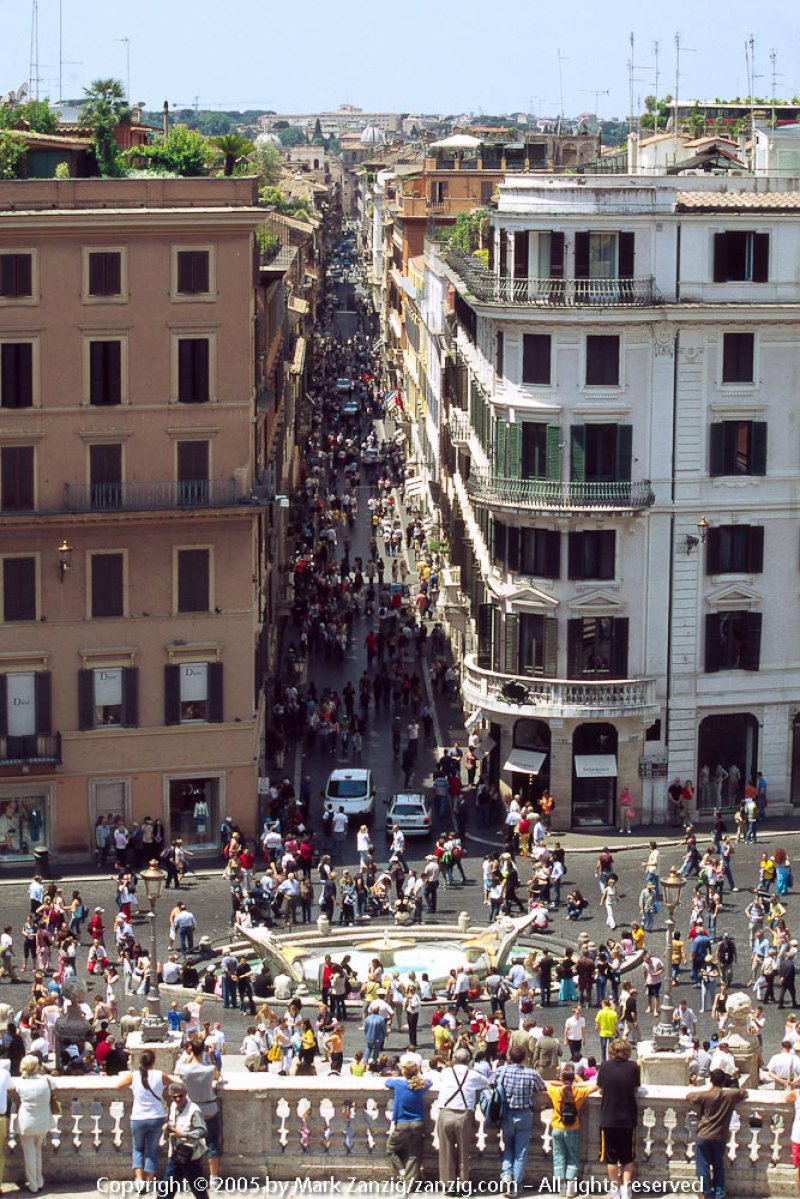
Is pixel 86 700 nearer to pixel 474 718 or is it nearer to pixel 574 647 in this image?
pixel 474 718

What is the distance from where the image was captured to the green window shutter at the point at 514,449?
68375 millimetres

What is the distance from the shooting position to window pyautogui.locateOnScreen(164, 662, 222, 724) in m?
65.8

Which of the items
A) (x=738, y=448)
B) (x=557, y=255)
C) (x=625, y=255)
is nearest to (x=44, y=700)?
(x=557, y=255)

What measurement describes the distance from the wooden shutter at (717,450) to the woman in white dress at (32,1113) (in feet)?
128

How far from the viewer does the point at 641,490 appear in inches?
2675

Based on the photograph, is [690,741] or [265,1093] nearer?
[265,1093]

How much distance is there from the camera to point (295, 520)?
373ft

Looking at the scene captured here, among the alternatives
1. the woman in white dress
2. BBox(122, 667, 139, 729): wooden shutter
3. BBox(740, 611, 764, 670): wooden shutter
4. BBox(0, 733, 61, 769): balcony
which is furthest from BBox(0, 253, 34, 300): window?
the woman in white dress

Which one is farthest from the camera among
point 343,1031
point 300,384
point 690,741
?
point 300,384

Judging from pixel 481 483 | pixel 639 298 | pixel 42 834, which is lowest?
pixel 42 834

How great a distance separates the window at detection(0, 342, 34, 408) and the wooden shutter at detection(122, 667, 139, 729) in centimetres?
730

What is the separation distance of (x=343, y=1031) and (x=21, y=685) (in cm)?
1908

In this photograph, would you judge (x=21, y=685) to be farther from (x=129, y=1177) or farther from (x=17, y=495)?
(x=129, y=1177)

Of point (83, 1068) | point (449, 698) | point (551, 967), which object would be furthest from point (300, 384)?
Answer: point (83, 1068)
